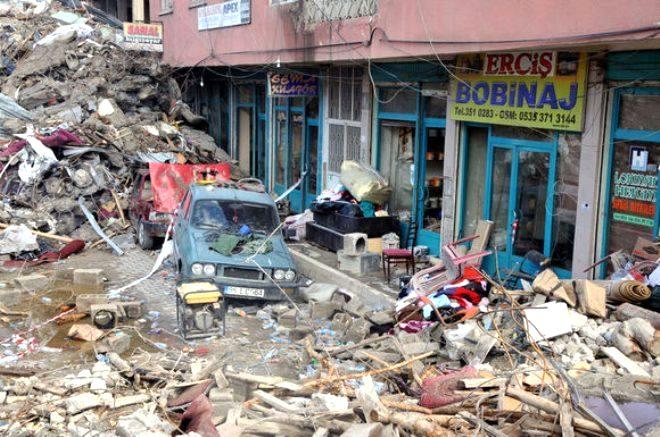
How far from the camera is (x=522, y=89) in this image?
36.5 ft

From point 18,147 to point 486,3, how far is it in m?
12.8

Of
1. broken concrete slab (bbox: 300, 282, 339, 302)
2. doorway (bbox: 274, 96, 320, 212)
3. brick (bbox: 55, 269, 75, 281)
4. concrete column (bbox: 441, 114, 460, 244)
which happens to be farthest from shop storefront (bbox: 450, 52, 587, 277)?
brick (bbox: 55, 269, 75, 281)

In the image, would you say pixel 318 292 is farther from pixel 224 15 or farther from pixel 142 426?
pixel 224 15

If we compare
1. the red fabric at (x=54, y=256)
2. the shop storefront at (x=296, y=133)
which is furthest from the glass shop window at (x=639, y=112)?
the red fabric at (x=54, y=256)

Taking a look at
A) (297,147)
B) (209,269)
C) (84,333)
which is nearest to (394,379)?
(209,269)

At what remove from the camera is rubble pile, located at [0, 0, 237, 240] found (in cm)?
1734

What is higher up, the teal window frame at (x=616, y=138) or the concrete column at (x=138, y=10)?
the concrete column at (x=138, y=10)

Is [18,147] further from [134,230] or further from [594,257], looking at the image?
[594,257]

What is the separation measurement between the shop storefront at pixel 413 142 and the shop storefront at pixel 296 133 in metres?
2.94

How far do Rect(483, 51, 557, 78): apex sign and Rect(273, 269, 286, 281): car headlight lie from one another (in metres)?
4.61

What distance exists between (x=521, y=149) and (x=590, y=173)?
1.59 meters

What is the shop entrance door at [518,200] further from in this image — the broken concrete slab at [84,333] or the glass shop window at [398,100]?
the broken concrete slab at [84,333]

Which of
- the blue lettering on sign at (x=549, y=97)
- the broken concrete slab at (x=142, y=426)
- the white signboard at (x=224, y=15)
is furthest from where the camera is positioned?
the white signboard at (x=224, y=15)

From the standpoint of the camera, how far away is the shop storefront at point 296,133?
17.5 metres
